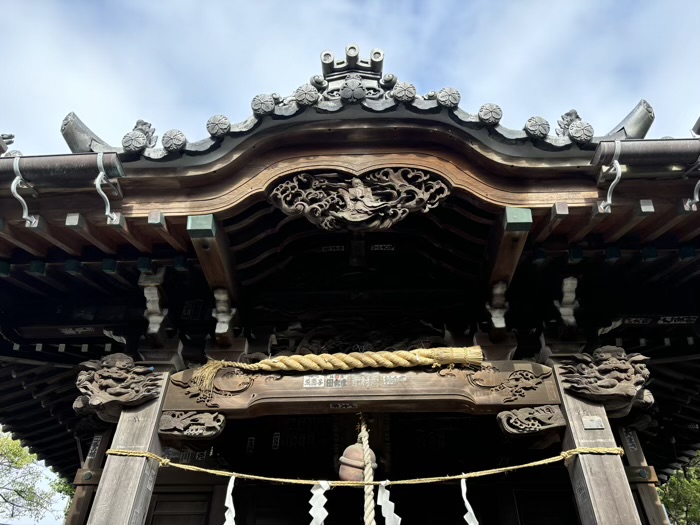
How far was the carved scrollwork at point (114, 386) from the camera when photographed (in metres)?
4.89

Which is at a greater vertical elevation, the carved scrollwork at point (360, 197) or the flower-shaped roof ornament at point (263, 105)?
the flower-shaped roof ornament at point (263, 105)

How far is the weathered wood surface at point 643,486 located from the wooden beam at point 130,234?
19.0ft

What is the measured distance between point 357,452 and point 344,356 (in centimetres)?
91

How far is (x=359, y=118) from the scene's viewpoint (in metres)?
4.81

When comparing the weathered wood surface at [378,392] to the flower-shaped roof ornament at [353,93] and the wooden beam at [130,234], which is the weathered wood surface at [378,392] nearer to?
the wooden beam at [130,234]

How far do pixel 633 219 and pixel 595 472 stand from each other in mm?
2284

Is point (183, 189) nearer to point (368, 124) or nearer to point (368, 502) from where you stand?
point (368, 124)

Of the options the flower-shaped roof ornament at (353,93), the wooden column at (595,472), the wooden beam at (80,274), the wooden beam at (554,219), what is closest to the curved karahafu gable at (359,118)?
the flower-shaped roof ornament at (353,93)

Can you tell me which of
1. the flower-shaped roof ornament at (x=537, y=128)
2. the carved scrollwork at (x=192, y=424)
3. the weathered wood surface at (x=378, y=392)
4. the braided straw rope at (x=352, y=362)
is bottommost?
the carved scrollwork at (x=192, y=424)

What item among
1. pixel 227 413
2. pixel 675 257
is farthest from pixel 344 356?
pixel 675 257

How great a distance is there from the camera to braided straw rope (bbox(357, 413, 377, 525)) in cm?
436

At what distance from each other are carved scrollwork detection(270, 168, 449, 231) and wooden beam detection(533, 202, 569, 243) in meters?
0.98

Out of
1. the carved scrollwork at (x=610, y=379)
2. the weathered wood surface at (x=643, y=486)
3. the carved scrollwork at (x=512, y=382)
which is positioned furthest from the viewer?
the weathered wood surface at (x=643, y=486)

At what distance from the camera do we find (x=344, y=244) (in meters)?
5.75
